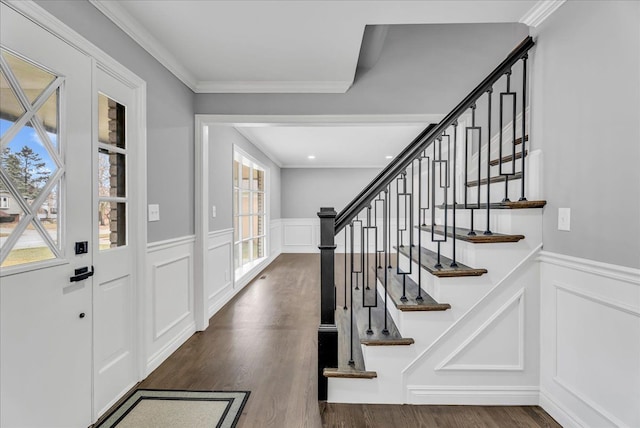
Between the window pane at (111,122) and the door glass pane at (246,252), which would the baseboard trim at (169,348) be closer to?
the window pane at (111,122)

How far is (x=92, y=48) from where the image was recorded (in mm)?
1767

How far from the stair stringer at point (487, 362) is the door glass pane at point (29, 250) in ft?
6.42

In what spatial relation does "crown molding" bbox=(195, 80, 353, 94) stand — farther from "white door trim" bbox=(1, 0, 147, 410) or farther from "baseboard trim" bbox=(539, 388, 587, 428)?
"baseboard trim" bbox=(539, 388, 587, 428)

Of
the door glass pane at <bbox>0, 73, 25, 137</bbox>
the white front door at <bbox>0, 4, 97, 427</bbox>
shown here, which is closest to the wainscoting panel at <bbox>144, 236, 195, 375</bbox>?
the white front door at <bbox>0, 4, 97, 427</bbox>

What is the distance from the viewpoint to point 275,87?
2977 millimetres

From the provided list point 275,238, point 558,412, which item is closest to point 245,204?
point 275,238

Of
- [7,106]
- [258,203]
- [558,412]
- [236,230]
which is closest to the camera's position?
[7,106]

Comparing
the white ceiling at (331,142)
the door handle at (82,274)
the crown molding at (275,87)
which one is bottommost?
the door handle at (82,274)

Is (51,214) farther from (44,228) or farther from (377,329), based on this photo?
(377,329)

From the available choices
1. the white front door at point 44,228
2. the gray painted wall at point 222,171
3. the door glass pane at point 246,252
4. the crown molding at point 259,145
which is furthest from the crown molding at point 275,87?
the door glass pane at point 246,252

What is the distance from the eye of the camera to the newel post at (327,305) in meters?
1.96

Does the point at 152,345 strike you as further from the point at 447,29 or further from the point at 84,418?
the point at 447,29

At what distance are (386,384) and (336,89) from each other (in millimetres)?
2362

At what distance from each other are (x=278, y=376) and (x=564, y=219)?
2.00 m
